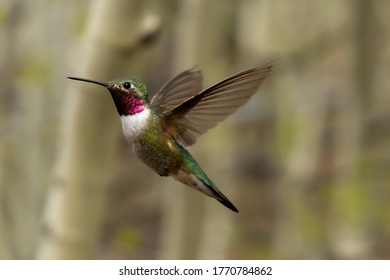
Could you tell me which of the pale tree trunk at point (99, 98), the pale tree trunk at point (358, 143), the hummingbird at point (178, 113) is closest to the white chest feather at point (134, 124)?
the hummingbird at point (178, 113)

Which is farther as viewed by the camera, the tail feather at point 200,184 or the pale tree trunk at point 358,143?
the pale tree trunk at point 358,143

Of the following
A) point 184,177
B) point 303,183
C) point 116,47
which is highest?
point 116,47

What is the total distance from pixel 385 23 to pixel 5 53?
6.21 ft

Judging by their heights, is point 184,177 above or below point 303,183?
above

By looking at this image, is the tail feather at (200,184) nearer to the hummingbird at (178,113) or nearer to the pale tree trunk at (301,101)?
the hummingbird at (178,113)

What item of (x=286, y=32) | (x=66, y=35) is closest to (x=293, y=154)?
(x=286, y=32)

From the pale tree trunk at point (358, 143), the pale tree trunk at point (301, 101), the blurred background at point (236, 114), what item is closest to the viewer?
the blurred background at point (236, 114)

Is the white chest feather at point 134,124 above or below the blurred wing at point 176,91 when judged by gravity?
below

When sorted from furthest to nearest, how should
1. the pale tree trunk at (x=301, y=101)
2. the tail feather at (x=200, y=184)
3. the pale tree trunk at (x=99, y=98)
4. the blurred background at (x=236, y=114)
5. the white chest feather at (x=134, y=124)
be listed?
the pale tree trunk at (x=301, y=101), the blurred background at (x=236, y=114), the pale tree trunk at (x=99, y=98), the tail feather at (x=200, y=184), the white chest feather at (x=134, y=124)

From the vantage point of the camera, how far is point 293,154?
3869 mm

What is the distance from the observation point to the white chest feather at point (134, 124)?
729 mm

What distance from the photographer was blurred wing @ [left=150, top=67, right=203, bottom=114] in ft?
2.87

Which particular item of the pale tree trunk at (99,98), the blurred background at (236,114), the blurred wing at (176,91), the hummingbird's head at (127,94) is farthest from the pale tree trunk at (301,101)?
the hummingbird's head at (127,94)
